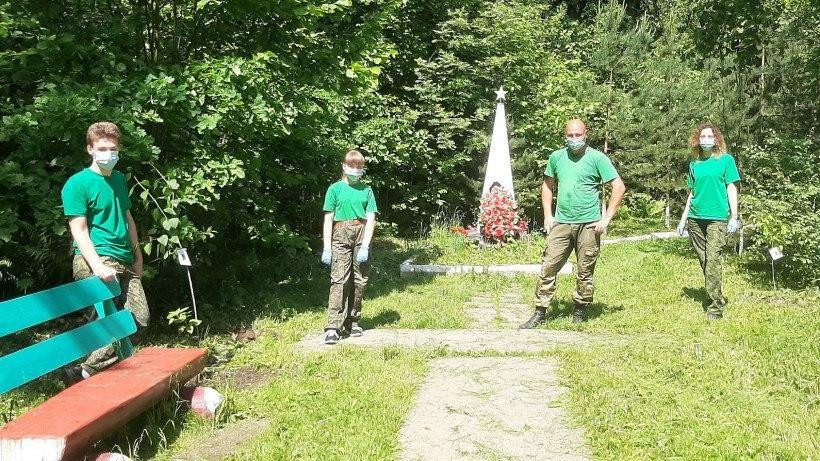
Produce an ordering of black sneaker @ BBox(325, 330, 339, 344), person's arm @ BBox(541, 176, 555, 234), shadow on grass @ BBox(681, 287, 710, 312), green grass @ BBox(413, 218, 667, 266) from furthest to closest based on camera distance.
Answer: green grass @ BBox(413, 218, 667, 266), shadow on grass @ BBox(681, 287, 710, 312), person's arm @ BBox(541, 176, 555, 234), black sneaker @ BBox(325, 330, 339, 344)

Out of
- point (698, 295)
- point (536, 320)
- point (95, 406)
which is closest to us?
point (95, 406)

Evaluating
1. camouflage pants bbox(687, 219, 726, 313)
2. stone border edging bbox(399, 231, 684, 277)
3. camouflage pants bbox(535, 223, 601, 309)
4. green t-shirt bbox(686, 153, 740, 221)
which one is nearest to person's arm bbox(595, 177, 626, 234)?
camouflage pants bbox(535, 223, 601, 309)

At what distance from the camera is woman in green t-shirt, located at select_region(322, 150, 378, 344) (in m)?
6.40

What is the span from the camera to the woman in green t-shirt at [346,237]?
6402 mm

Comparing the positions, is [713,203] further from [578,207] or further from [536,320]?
[536,320]

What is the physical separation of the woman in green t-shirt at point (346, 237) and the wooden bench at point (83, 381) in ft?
6.41

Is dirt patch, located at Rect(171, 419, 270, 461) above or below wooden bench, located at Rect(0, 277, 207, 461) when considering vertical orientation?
below

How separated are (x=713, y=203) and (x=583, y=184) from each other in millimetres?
1427

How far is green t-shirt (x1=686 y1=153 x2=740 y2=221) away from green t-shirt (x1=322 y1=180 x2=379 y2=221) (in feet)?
10.6

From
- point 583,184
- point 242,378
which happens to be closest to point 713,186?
point 583,184

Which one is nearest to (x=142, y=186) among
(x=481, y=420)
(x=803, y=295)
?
(x=481, y=420)

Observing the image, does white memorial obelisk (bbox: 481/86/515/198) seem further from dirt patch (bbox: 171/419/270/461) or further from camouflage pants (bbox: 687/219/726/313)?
dirt patch (bbox: 171/419/270/461)

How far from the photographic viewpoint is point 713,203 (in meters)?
7.00

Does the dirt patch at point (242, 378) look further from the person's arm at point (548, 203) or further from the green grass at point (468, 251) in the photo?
the green grass at point (468, 251)
